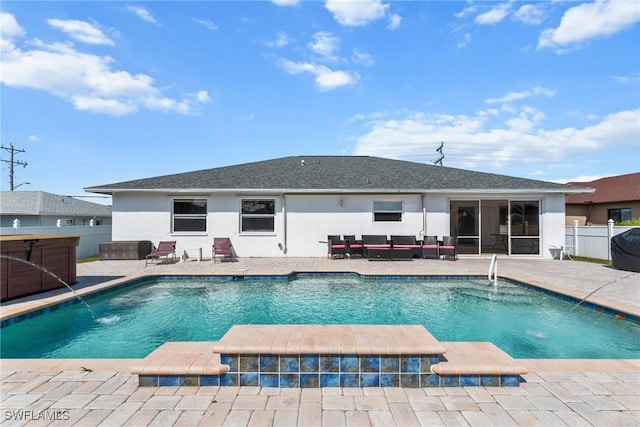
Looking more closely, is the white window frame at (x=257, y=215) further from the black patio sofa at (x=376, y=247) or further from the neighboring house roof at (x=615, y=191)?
the neighboring house roof at (x=615, y=191)

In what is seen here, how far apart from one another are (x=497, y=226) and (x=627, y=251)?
6538 mm

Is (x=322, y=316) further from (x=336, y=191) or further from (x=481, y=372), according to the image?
(x=336, y=191)

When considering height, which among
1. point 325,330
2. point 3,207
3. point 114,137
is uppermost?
point 114,137

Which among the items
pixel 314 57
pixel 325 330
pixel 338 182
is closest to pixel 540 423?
pixel 325 330

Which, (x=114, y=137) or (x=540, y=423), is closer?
(x=540, y=423)

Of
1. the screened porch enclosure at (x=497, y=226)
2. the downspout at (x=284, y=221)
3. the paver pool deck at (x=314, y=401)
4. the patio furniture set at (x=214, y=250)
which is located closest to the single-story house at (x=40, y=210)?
the patio furniture set at (x=214, y=250)

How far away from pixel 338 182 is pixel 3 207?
23.3 meters

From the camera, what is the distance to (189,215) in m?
12.7

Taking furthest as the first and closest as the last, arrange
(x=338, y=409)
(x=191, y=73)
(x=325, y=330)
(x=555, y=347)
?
(x=191, y=73), (x=555, y=347), (x=325, y=330), (x=338, y=409)

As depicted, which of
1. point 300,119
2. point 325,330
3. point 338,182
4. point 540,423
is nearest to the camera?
point 540,423

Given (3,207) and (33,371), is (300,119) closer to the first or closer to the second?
(33,371)

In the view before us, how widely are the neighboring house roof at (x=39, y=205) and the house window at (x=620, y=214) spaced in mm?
37528

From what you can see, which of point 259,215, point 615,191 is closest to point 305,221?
point 259,215

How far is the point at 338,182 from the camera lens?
42.8 ft
